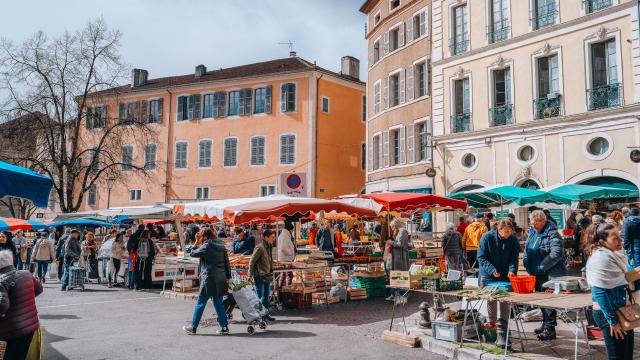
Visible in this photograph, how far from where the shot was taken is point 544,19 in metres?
19.9

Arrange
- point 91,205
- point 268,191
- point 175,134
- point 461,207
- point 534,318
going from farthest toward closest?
1. point 91,205
2. point 175,134
3. point 268,191
4. point 461,207
5. point 534,318

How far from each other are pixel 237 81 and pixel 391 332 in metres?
30.6

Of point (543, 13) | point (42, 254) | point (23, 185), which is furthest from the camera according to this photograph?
point (543, 13)

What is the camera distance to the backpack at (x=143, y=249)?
15.5m

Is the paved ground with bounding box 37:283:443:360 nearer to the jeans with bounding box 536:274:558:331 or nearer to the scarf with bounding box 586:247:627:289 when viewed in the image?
the jeans with bounding box 536:274:558:331

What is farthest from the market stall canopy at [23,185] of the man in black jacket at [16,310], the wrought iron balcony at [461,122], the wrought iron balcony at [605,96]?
the wrought iron balcony at [461,122]

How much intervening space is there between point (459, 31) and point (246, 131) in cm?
1741

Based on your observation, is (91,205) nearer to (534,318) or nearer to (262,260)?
(262,260)

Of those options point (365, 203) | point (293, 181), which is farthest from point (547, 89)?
point (293, 181)

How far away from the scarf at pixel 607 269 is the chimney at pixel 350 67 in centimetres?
3414

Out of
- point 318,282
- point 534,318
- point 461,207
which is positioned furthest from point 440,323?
point 461,207

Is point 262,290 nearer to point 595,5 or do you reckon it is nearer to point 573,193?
point 573,193

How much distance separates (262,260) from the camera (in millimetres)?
10461

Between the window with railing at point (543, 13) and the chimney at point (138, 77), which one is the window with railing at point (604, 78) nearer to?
the window with railing at point (543, 13)
